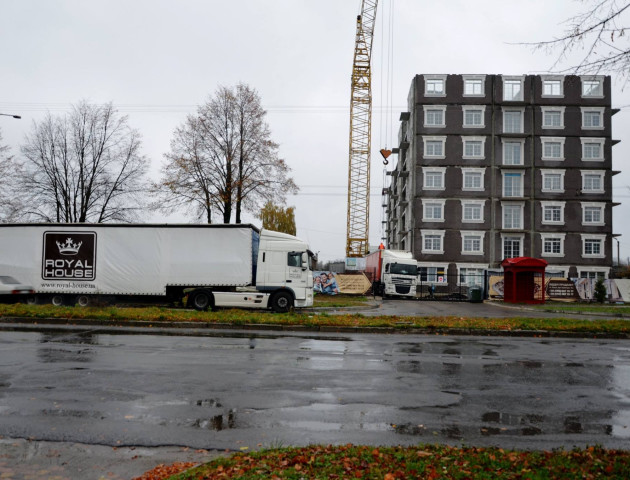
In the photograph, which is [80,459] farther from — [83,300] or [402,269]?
[402,269]

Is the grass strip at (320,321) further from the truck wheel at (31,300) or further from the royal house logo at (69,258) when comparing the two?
the truck wheel at (31,300)

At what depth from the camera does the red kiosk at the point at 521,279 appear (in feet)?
120

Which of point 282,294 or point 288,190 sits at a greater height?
point 288,190

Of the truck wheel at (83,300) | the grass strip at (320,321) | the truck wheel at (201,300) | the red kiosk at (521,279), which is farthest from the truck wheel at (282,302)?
the red kiosk at (521,279)

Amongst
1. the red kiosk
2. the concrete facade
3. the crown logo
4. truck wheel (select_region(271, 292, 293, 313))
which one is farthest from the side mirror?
the concrete facade

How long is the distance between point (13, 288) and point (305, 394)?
19899mm

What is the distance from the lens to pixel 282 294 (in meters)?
22.4

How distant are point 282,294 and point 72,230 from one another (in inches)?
382

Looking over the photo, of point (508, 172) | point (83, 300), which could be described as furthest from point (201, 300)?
point (508, 172)

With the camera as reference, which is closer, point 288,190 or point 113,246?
point 113,246

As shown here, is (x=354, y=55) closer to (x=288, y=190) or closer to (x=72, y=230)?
(x=288, y=190)

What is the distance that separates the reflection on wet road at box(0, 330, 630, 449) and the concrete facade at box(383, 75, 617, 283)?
43.7m

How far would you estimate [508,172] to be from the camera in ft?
186

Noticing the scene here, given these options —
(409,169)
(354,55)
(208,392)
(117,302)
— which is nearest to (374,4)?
(354,55)
